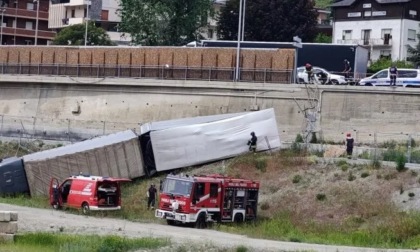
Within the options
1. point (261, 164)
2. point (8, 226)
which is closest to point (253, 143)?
point (261, 164)

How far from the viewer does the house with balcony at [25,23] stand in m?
119

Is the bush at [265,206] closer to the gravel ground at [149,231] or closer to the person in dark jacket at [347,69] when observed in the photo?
the gravel ground at [149,231]

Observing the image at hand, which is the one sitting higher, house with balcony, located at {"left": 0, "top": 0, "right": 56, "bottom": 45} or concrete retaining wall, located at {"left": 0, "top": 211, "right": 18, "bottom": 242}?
house with balcony, located at {"left": 0, "top": 0, "right": 56, "bottom": 45}

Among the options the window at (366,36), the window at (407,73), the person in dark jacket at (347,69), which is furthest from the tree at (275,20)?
the window at (407,73)

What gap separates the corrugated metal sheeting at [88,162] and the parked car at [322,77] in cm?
1293

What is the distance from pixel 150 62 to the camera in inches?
2589

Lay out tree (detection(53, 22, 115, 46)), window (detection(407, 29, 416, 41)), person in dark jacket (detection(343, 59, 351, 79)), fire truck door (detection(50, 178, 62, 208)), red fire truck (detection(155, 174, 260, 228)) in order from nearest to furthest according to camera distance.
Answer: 1. red fire truck (detection(155, 174, 260, 228))
2. fire truck door (detection(50, 178, 62, 208))
3. person in dark jacket (detection(343, 59, 351, 79))
4. window (detection(407, 29, 416, 41))
5. tree (detection(53, 22, 115, 46))

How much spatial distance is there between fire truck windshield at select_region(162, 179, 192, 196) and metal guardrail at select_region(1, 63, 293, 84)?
1886 cm

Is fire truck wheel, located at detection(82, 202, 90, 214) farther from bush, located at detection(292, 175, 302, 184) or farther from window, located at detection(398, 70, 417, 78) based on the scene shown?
window, located at detection(398, 70, 417, 78)

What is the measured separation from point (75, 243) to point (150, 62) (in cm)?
3620

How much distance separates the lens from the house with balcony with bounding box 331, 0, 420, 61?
96.2 m

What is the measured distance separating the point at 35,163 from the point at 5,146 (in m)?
12.5

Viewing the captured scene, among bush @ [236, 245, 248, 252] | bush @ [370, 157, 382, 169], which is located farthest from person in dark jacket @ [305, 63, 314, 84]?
bush @ [236, 245, 248, 252]

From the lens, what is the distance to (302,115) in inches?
2229
